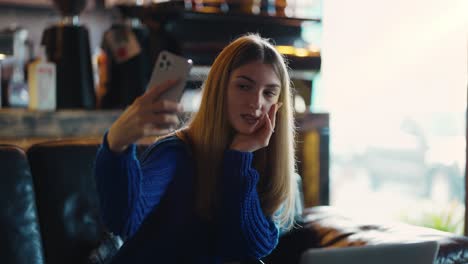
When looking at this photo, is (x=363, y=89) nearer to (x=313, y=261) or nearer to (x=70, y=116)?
(x=70, y=116)

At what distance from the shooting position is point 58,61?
2.37 meters

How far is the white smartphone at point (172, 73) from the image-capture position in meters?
1.14

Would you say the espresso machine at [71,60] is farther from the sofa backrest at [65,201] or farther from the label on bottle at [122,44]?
the sofa backrest at [65,201]

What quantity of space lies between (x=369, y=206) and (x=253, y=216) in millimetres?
2071

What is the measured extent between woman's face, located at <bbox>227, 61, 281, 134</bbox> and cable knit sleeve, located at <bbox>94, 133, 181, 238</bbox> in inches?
6.0

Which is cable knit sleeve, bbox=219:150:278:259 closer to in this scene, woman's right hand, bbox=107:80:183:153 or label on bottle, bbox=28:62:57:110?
woman's right hand, bbox=107:80:183:153

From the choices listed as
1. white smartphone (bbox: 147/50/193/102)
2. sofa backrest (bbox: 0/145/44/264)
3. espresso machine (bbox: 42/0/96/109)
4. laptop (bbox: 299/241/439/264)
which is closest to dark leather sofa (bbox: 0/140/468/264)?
sofa backrest (bbox: 0/145/44/264)

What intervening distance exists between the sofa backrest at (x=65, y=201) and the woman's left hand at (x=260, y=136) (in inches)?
24.5

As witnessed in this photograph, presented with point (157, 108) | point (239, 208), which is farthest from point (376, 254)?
point (239, 208)

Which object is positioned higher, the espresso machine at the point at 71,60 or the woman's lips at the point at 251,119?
the espresso machine at the point at 71,60

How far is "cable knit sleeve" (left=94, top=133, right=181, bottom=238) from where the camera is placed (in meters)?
1.26

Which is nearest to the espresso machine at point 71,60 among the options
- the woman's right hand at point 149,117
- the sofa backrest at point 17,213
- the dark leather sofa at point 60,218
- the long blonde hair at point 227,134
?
the dark leather sofa at point 60,218

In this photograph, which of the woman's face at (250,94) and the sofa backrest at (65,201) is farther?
the sofa backrest at (65,201)

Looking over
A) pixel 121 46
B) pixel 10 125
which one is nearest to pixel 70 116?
pixel 10 125
